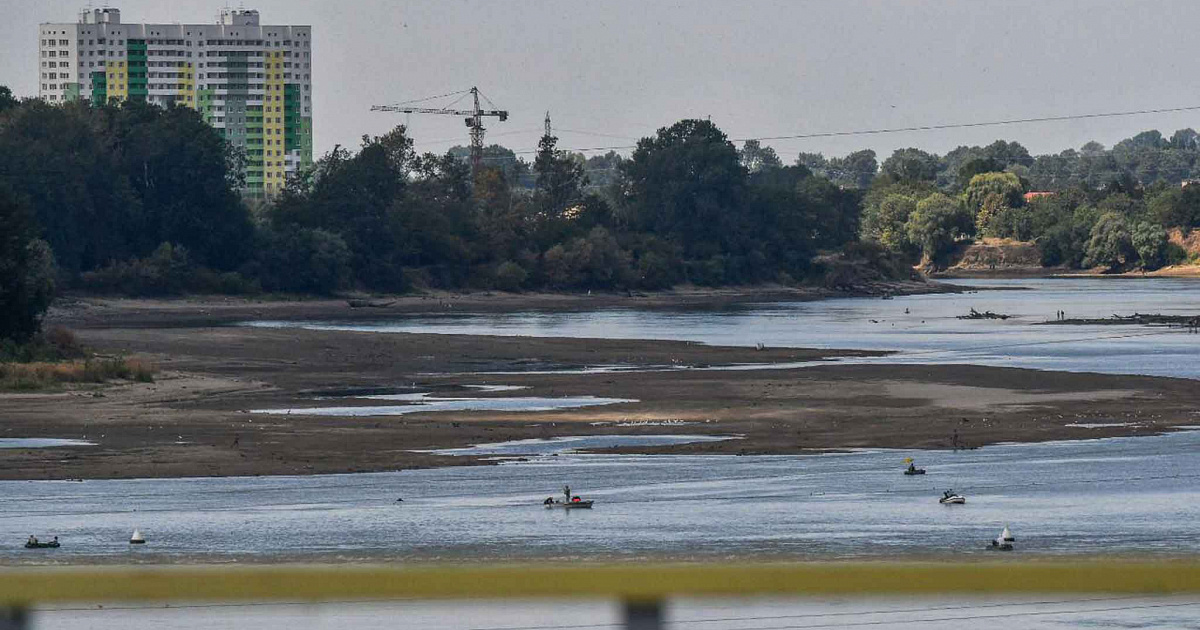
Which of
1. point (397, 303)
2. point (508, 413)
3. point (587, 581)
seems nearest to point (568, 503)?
point (508, 413)

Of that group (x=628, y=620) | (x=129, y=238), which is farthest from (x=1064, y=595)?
(x=129, y=238)

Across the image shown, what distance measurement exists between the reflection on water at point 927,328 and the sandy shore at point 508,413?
23.1ft

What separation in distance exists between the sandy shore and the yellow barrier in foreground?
31596mm

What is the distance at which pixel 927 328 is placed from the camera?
10712 cm

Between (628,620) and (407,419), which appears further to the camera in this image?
→ (407,419)

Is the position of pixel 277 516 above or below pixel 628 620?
below

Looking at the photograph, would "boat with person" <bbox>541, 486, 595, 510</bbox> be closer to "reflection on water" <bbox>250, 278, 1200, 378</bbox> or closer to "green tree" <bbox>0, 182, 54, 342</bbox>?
"green tree" <bbox>0, 182, 54, 342</bbox>

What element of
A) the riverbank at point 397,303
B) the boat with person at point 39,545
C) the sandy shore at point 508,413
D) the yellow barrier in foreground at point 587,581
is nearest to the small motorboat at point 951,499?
the sandy shore at point 508,413

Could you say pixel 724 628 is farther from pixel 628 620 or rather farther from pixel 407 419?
pixel 407 419

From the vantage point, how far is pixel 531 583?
14.1 ft

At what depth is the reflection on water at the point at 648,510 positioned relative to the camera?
88.8 ft

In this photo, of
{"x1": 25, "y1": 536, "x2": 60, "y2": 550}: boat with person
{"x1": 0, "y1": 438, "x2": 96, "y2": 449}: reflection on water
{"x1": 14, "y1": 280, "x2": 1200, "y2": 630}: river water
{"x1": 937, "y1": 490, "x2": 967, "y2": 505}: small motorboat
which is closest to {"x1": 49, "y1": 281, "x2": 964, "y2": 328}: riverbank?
{"x1": 0, "y1": 438, "x2": 96, "y2": 449}: reflection on water

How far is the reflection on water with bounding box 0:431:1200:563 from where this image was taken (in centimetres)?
2708

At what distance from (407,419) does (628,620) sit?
42.7m
